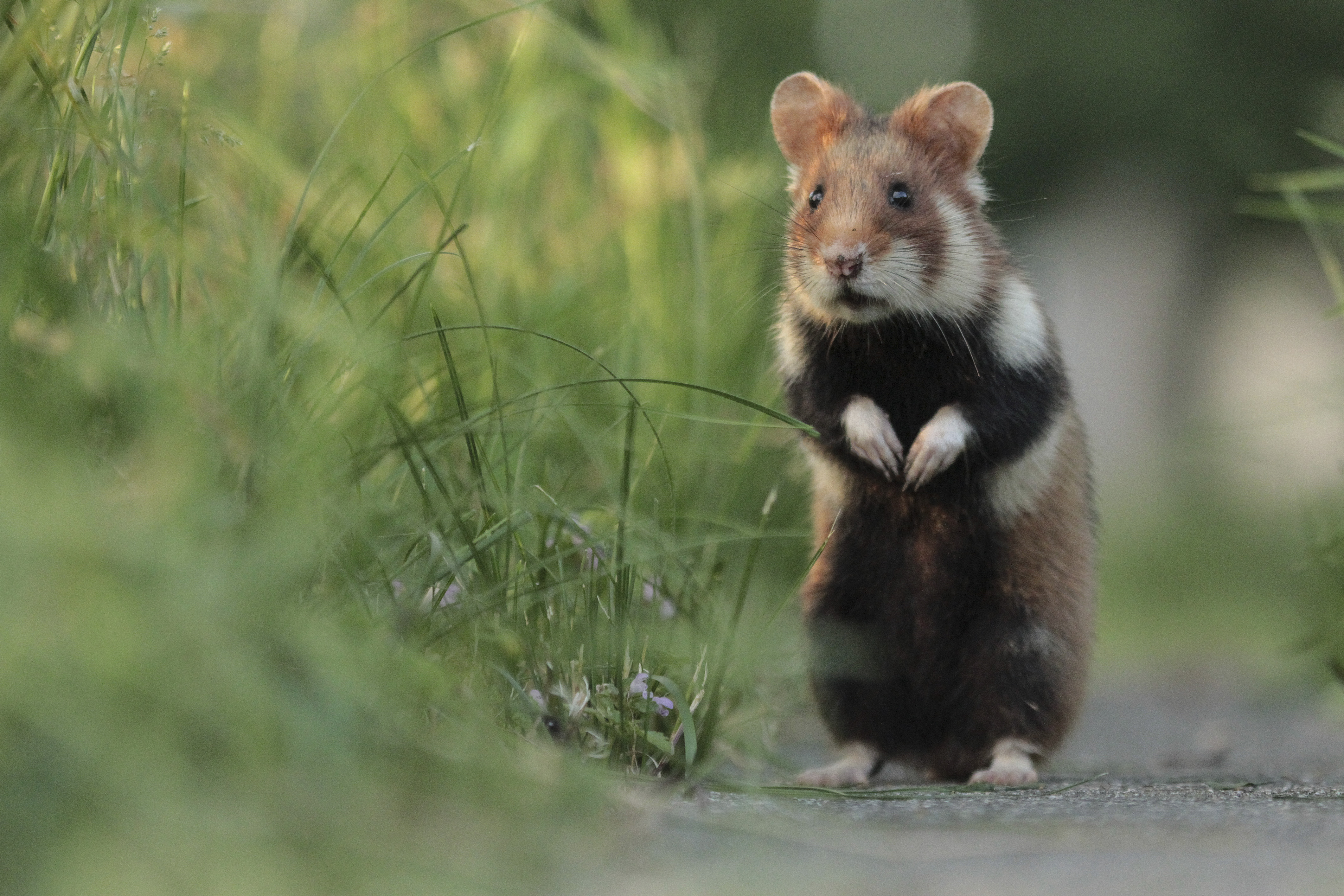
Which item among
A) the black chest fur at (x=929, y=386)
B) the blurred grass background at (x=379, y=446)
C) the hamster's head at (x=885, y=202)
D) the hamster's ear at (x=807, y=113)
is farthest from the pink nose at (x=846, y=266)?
the hamster's ear at (x=807, y=113)

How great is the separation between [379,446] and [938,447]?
134cm

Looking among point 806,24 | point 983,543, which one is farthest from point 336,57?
point 806,24

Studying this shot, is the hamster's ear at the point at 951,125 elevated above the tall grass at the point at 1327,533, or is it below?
above

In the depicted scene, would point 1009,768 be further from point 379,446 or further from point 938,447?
point 379,446

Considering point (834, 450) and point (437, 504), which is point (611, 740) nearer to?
point (437, 504)

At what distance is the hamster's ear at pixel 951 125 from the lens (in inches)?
131

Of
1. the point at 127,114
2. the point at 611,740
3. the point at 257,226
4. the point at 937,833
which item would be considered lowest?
the point at 611,740

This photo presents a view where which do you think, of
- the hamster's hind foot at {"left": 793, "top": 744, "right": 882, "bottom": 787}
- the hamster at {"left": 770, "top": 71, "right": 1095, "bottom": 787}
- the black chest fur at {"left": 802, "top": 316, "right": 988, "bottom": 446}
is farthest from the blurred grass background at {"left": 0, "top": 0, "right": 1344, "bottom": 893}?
the black chest fur at {"left": 802, "top": 316, "right": 988, "bottom": 446}

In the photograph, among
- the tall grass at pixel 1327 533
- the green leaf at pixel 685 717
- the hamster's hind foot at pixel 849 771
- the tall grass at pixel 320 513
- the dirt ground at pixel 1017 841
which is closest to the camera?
the tall grass at pixel 320 513

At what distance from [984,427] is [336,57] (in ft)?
9.30

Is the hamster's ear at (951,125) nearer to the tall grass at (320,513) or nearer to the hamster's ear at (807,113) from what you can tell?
the hamster's ear at (807,113)

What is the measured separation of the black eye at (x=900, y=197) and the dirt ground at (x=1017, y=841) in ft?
4.31

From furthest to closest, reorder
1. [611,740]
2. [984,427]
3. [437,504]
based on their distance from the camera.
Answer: [984,427] → [437,504] → [611,740]

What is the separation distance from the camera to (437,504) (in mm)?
2637
